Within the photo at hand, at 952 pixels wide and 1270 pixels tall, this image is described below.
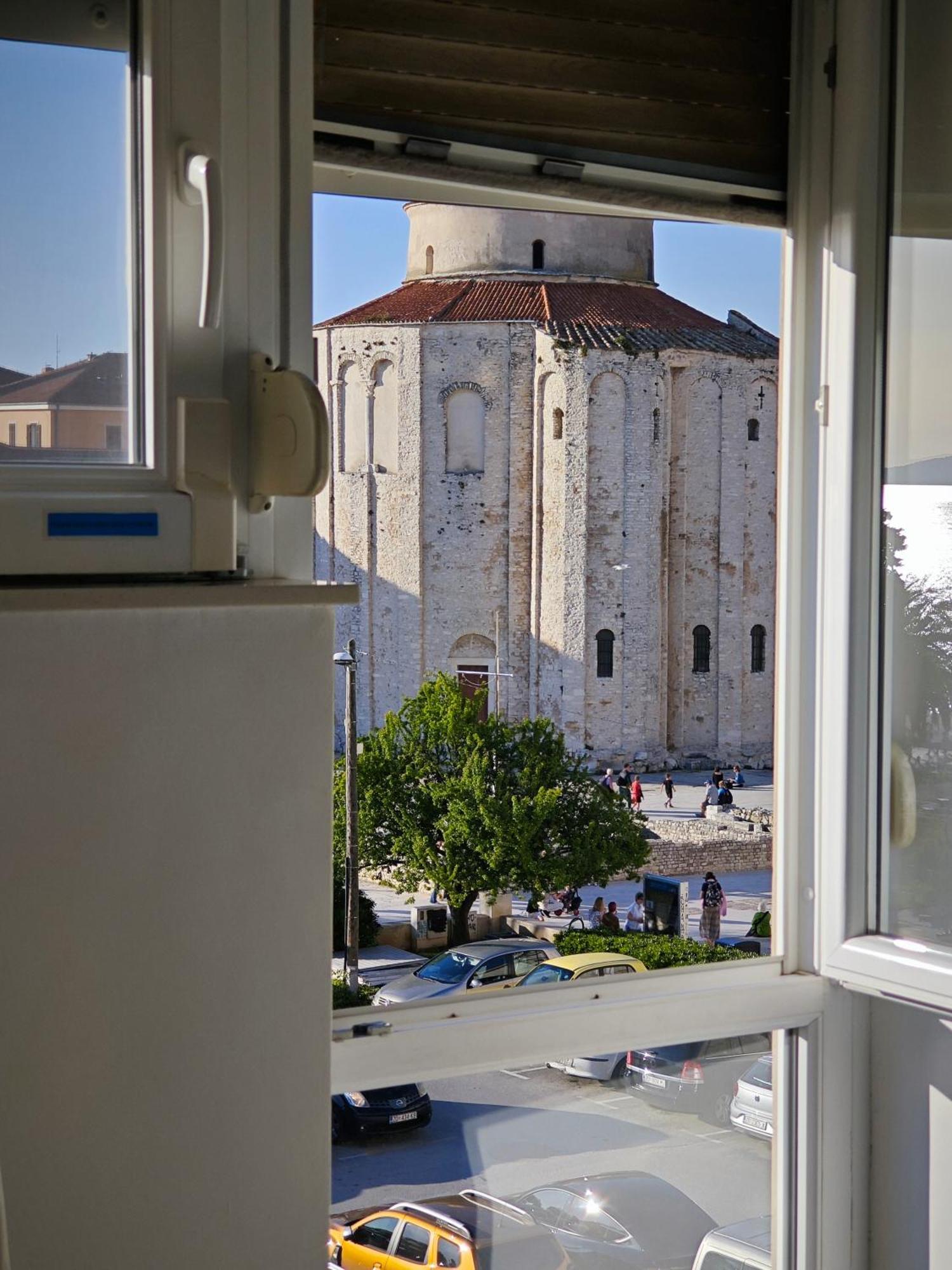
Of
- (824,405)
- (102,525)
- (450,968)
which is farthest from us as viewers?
(824,405)

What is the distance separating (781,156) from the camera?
6.28 ft

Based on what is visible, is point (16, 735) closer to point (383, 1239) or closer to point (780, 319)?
point (383, 1239)

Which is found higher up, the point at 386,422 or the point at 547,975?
the point at 386,422

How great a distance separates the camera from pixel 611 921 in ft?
6.27

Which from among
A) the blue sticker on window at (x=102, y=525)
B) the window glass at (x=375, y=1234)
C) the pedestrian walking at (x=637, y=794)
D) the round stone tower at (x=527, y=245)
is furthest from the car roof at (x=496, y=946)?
the round stone tower at (x=527, y=245)

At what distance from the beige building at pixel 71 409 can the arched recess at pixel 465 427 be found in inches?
26.5

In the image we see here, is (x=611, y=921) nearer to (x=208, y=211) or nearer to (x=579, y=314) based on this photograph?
(x=579, y=314)

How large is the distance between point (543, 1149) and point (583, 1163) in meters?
0.07

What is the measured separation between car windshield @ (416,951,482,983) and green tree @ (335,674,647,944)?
25 mm

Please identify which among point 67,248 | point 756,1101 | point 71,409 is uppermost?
point 67,248

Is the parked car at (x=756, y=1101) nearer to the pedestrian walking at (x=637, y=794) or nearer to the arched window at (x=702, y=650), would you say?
the pedestrian walking at (x=637, y=794)

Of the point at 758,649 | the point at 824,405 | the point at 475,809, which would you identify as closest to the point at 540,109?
the point at 824,405

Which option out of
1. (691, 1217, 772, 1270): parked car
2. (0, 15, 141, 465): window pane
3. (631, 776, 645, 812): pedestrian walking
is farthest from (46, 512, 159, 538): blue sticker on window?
(691, 1217, 772, 1270): parked car

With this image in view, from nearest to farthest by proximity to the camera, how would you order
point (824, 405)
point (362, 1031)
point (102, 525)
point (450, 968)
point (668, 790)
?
point (102, 525) → point (362, 1031) → point (450, 968) → point (824, 405) → point (668, 790)
